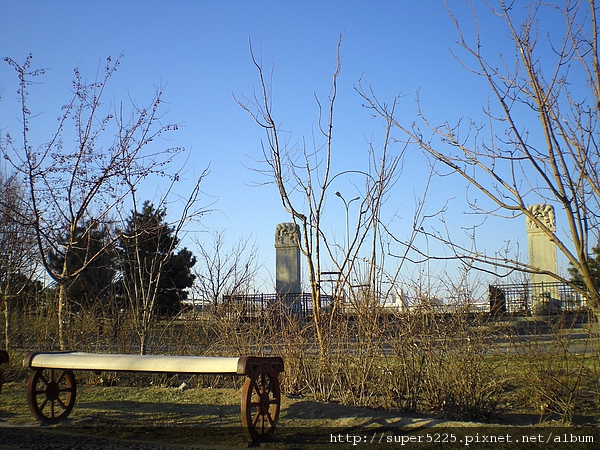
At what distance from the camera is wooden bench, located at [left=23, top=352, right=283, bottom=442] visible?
5.05 metres

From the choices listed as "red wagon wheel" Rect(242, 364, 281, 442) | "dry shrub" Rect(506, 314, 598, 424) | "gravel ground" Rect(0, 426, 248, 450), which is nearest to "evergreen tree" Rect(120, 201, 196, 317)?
"gravel ground" Rect(0, 426, 248, 450)

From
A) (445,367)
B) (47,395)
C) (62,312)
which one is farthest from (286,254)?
(445,367)

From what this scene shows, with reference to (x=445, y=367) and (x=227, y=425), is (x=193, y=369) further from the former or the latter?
(x=445, y=367)

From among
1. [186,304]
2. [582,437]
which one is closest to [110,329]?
[186,304]

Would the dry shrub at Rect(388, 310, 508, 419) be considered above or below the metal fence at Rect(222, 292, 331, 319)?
below

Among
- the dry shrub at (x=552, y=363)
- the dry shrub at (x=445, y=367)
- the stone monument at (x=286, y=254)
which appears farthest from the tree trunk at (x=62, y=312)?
the stone monument at (x=286, y=254)

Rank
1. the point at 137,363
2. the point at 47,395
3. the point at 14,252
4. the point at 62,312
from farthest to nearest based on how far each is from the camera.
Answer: the point at 14,252 → the point at 62,312 → the point at 47,395 → the point at 137,363

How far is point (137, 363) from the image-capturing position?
5.66 meters

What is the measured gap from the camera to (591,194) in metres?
4.57

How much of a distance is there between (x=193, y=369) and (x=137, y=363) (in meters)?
0.77

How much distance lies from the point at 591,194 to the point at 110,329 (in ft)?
25.1

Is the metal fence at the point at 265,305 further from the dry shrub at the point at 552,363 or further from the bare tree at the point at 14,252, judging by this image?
the bare tree at the point at 14,252

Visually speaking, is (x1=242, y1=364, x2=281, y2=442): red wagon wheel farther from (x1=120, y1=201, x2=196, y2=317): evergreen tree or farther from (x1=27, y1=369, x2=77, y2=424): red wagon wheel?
(x1=120, y1=201, x2=196, y2=317): evergreen tree

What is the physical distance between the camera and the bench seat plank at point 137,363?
5.12m
